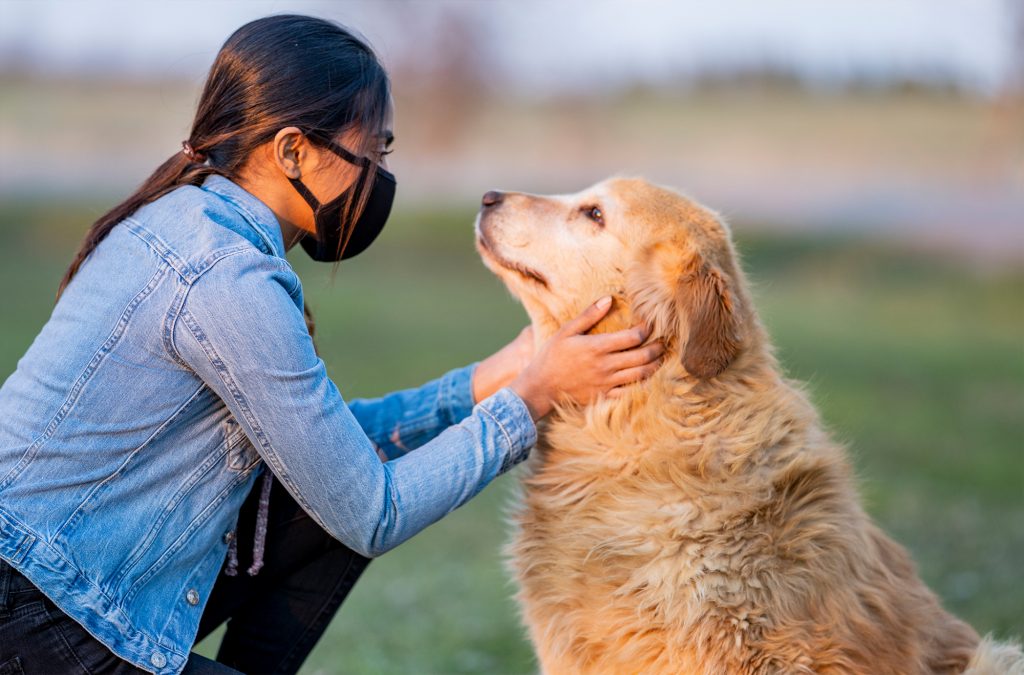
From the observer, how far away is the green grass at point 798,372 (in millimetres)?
4965

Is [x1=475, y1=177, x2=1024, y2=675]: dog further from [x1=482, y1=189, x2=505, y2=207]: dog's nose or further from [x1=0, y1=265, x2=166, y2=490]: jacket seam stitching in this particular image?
[x1=0, y1=265, x2=166, y2=490]: jacket seam stitching

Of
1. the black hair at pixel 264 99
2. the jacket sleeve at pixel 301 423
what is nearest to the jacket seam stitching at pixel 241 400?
the jacket sleeve at pixel 301 423

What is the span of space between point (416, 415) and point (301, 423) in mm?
960

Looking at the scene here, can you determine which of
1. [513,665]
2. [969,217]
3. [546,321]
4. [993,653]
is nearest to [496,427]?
[546,321]

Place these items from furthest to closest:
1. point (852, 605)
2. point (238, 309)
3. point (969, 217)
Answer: point (969, 217) < point (852, 605) < point (238, 309)

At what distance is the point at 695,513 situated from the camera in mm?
2584

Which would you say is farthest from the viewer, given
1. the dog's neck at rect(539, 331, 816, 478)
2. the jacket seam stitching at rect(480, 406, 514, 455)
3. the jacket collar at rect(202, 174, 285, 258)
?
the dog's neck at rect(539, 331, 816, 478)

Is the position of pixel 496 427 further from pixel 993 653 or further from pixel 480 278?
pixel 480 278

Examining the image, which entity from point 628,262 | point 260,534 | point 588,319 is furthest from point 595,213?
point 260,534

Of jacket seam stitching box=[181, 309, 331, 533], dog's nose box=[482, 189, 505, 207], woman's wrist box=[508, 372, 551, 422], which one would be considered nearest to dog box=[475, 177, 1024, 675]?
woman's wrist box=[508, 372, 551, 422]

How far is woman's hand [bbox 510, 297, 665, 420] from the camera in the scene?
2715 mm

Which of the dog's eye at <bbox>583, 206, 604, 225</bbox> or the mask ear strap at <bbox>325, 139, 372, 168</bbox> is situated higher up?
the mask ear strap at <bbox>325, 139, 372, 168</bbox>

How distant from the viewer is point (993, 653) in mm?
2555

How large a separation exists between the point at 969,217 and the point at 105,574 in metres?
20.8
